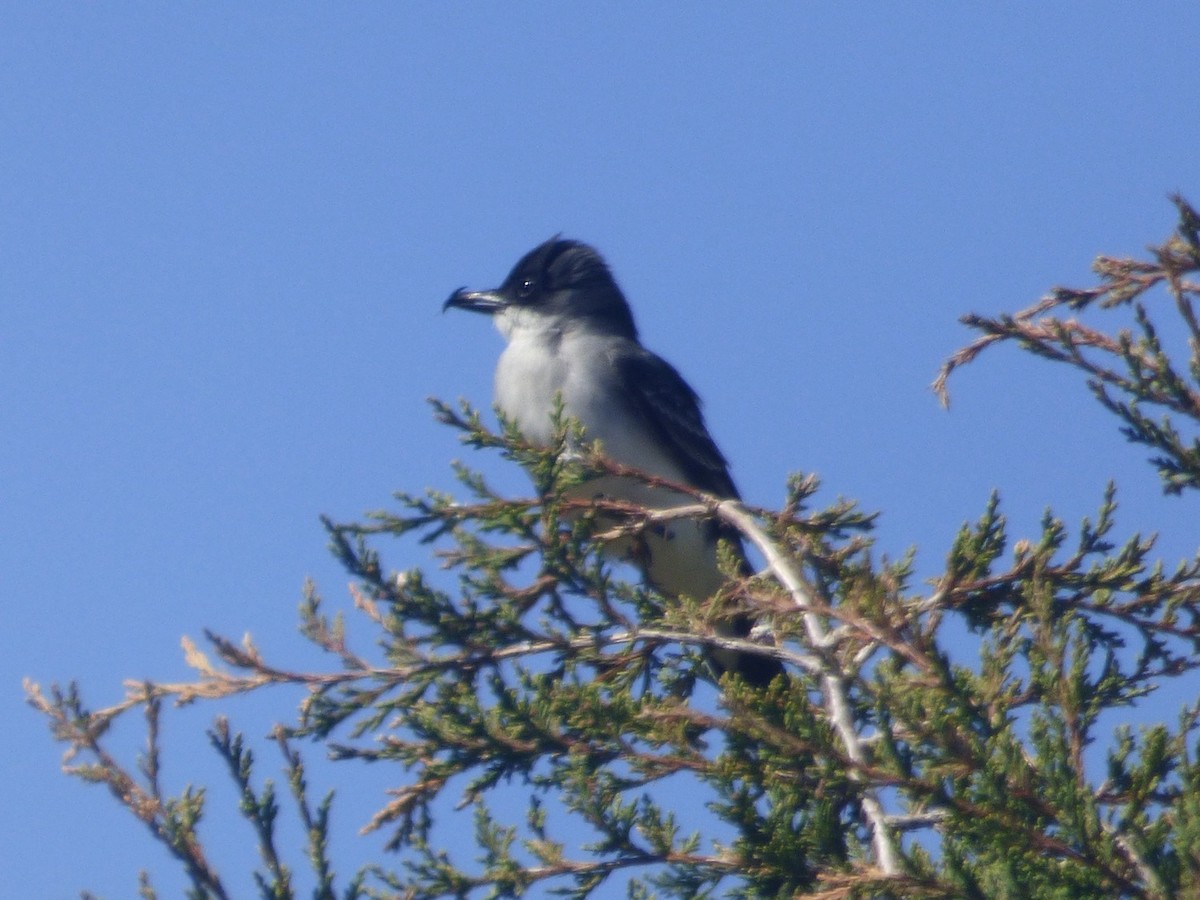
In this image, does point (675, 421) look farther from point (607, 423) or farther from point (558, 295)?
point (558, 295)

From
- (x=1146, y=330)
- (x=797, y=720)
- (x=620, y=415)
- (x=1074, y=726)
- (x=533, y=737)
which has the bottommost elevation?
(x=1074, y=726)

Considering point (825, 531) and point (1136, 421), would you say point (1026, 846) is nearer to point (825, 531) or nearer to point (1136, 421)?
point (1136, 421)

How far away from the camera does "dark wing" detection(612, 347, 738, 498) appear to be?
25.5 ft

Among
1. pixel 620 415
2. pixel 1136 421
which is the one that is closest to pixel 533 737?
pixel 1136 421

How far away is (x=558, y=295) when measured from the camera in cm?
842

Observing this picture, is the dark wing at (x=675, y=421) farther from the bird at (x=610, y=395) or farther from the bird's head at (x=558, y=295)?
the bird's head at (x=558, y=295)

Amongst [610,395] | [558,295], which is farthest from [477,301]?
[610,395]

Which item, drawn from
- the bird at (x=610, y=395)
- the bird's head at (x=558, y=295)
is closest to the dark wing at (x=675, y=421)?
the bird at (x=610, y=395)

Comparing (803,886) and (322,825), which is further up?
(322,825)

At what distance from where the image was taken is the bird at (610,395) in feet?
24.1

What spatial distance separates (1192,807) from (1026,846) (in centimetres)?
29

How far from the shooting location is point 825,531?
4258 millimetres

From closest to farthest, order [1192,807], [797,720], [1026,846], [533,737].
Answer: [1192,807]
[1026,846]
[797,720]
[533,737]

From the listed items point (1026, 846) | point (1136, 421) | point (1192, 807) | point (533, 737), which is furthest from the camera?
point (533, 737)
